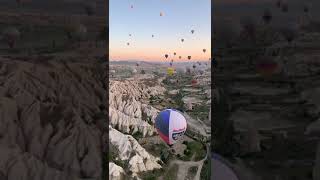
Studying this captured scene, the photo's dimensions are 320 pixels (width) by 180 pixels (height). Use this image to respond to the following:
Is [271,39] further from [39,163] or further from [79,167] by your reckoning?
[39,163]

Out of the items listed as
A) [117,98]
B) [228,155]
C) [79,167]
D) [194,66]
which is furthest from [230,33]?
[117,98]

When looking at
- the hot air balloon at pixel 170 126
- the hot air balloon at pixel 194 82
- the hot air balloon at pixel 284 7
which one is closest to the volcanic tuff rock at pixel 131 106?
the hot air balloon at pixel 194 82

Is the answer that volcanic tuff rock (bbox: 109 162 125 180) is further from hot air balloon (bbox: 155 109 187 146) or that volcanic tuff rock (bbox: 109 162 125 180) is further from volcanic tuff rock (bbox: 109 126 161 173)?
hot air balloon (bbox: 155 109 187 146)

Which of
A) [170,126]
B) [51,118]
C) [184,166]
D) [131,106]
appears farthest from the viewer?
[184,166]

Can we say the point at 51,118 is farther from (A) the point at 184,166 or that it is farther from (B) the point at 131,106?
(A) the point at 184,166

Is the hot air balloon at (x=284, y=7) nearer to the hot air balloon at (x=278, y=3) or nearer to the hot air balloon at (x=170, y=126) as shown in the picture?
the hot air balloon at (x=278, y=3)

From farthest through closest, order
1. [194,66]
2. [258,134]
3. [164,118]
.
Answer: [194,66], [164,118], [258,134]

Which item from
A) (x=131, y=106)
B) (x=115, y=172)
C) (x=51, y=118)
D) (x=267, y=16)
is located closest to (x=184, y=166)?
(x=131, y=106)

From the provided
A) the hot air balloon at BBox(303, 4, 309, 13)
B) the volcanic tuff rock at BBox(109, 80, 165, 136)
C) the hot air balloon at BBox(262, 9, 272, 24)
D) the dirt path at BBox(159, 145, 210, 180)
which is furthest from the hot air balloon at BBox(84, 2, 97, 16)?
the dirt path at BBox(159, 145, 210, 180)
